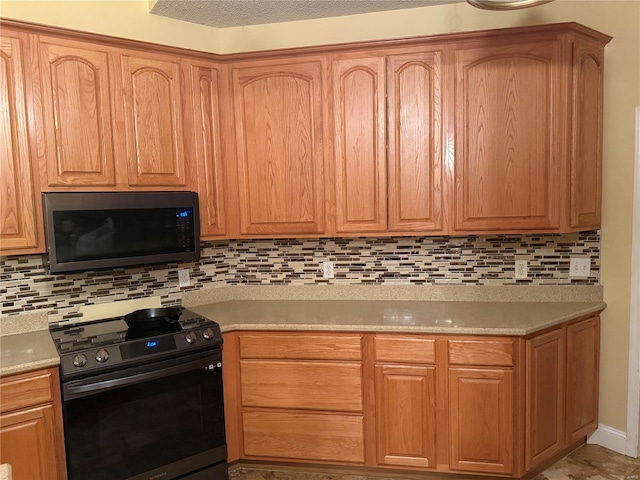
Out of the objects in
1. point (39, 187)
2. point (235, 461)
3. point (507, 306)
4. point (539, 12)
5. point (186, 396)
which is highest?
point (539, 12)

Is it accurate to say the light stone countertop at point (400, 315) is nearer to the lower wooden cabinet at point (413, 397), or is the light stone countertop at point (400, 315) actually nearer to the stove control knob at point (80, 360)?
the lower wooden cabinet at point (413, 397)

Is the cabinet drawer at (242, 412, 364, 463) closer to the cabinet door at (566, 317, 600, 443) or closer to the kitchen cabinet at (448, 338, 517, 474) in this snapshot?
the kitchen cabinet at (448, 338, 517, 474)

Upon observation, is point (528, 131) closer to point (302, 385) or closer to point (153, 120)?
point (302, 385)

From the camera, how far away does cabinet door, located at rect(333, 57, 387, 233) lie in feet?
8.75

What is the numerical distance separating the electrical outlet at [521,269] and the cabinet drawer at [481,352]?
0.67 metres

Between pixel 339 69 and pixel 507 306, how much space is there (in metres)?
1.57

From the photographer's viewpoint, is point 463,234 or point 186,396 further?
point 463,234

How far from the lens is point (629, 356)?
107 inches

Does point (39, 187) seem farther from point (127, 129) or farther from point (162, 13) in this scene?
point (162, 13)

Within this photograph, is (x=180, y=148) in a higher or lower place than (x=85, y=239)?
higher

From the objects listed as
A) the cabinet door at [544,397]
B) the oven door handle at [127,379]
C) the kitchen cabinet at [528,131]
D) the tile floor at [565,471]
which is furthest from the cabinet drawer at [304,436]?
the kitchen cabinet at [528,131]

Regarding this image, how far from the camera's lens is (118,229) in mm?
2436

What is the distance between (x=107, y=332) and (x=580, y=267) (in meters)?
2.51

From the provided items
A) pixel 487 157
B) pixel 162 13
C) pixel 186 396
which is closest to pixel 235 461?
pixel 186 396
